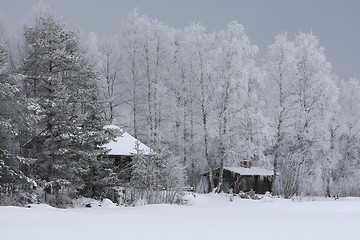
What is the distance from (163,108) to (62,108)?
41.7 ft

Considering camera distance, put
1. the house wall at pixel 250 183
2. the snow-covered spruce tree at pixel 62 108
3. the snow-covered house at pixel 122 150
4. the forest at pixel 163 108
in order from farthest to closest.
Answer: the house wall at pixel 250 183 → the snow-covered house at pixel 122 150 → the forest at pixel 163 108 → the snow-covered spruce tree at pixel 62 108

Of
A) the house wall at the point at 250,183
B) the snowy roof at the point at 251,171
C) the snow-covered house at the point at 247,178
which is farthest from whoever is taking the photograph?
the house wall at the point at 250,183

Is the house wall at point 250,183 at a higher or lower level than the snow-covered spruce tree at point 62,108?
lower

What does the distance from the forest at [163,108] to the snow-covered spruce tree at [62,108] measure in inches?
2.4

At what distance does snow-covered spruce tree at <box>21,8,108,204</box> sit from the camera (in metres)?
16.7

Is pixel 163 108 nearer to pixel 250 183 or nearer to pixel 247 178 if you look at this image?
pixel 247 178

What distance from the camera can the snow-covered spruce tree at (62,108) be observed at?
A: 16703 mm

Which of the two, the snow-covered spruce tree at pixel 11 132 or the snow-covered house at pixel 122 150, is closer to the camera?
the snow-covered spruce tree at pixel 11 132

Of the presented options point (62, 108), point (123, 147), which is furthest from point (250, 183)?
point (62, 108)

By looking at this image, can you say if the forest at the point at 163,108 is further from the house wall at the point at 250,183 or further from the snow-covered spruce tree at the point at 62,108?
the house wall at the point at 250,183

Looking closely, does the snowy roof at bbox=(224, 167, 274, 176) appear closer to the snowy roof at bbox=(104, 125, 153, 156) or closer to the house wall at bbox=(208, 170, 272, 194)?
the house wall at bbox=(208, 170, 272, 194)

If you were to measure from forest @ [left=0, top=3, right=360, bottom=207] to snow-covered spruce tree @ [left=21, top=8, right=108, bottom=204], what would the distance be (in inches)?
2.4

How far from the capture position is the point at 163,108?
2902cm

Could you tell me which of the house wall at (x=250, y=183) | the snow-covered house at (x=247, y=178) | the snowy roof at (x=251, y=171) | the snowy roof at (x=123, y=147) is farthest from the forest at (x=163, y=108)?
the house wall at (x=250, y=183)
